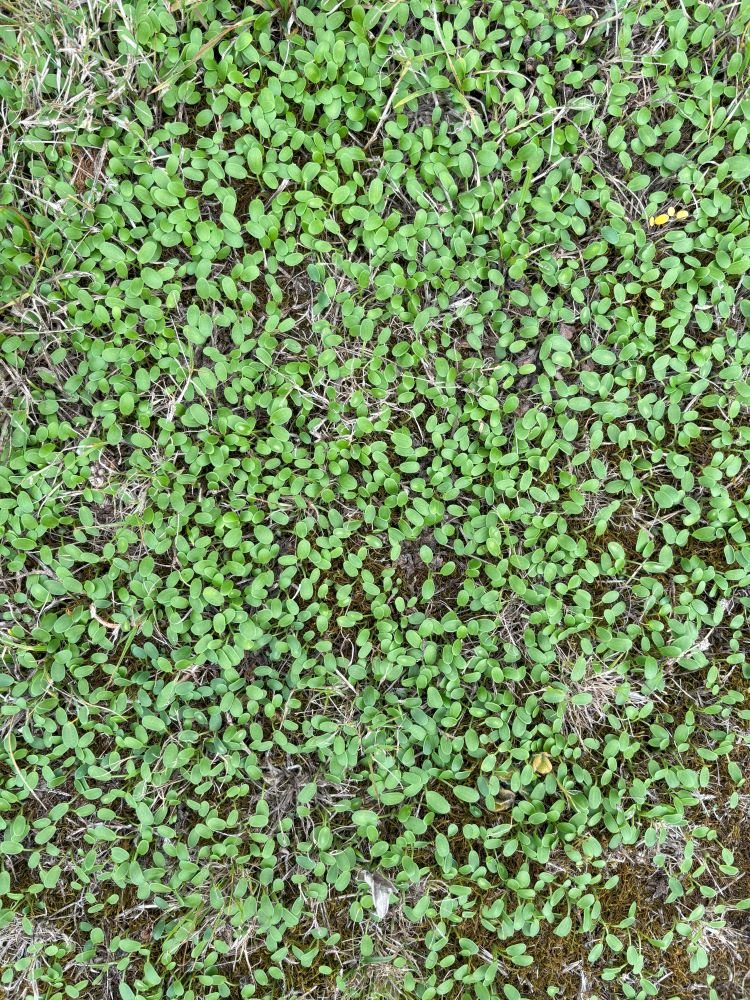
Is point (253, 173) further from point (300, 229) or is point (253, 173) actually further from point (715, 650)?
point (715, 650)

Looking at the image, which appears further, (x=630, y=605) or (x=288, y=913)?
(x=630, y=605)

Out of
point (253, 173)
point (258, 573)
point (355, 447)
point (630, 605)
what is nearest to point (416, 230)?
point (253, 173)

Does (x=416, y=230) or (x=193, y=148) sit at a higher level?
(x=193, y=148)

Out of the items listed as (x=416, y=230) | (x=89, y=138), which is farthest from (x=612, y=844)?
(x=89, y=138)

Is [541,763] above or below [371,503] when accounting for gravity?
below

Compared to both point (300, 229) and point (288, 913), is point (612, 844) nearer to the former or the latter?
point (288, 913)

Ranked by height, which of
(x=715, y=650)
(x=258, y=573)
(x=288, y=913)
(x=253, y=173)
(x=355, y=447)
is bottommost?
(x=288, y=913)
